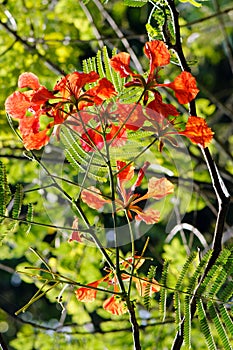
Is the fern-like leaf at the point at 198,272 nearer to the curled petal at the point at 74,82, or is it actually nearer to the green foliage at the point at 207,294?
the green foliage at the point at 207,294

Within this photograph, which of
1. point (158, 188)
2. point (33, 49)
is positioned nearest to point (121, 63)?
point (158, 188)

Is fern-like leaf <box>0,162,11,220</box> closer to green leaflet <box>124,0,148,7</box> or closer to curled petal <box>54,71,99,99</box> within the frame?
curled petal <box>54,71,99,99</box>

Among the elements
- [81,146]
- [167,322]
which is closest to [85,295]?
[81,146]

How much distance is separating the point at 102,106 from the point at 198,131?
3.5 inches

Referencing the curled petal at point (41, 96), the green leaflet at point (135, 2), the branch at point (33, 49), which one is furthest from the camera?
the branch at point (33, 49)

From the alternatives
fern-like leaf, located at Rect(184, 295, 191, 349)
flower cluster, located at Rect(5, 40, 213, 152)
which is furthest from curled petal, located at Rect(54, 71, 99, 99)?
fern-like leaf, located at Rect(184, 295, 191, 349)

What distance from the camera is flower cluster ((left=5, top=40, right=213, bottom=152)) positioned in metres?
0.56

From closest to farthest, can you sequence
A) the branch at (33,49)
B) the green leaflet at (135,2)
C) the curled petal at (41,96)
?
the curled petal at (41,96)
the green leaflet at (135,2)
the branch at (33,49)

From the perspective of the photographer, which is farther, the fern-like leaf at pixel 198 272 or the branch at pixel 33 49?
the branch at pixel 33 49

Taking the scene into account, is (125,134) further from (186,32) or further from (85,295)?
(186,32)

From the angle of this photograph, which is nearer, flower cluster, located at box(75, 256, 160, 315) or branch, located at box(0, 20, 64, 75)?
flower cluster, located at box(75, 256, 160, 315)

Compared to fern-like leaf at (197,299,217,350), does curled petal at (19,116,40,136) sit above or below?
above

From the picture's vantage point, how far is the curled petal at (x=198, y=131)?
570mm

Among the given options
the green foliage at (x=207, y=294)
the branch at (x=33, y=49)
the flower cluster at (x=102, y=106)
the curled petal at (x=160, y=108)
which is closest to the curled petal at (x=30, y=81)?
the flower cluster at (x=102, y=106)
